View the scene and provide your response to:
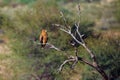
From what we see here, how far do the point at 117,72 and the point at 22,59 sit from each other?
3.67m

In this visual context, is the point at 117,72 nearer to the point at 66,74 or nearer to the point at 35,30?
the point at 66,74

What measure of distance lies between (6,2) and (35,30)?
2480 centimetres

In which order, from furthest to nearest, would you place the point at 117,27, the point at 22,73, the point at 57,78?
1. the point at 117,27
2. the point at 22,73
3. the point at 57,78

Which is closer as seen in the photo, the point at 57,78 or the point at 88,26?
the point at 57,78

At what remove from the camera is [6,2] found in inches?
1705

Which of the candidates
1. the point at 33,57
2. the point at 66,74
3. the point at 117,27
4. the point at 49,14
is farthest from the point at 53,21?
the point at 117,27

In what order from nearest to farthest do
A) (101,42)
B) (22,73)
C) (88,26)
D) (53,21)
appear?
(22,73)
(101,42)
(53,21)
(88,26)

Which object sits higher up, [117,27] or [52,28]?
[52,28]

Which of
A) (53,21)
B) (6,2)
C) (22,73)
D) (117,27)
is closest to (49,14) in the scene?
(53,21)

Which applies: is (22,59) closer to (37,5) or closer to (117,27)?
(37,5)

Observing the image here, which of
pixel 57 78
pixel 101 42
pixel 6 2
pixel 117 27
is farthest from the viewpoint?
pixel 6 2

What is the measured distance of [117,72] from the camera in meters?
16.6

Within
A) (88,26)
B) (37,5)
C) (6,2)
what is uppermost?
(37,5)

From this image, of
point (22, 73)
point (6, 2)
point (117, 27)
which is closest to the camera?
point (22, 73)
